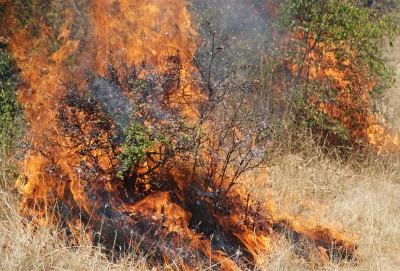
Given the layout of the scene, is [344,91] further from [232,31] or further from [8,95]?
[8,95]

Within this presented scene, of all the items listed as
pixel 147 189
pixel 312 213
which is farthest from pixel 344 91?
pixel 147 189

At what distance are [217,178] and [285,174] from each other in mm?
1741

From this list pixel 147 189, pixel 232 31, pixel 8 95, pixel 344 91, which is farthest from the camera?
pixel 232 31

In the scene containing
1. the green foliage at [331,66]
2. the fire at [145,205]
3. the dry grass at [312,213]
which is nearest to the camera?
the dry grass at [312,213]

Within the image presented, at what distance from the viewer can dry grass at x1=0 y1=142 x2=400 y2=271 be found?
12.6 feet

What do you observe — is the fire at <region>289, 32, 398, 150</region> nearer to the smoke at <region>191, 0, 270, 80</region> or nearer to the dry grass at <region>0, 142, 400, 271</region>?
the dry grass at <region>0, 142, 400, 271</region>

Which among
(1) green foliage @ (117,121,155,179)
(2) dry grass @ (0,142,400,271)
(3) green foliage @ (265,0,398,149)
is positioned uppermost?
(3) green foliage @ (265,0,398,149)

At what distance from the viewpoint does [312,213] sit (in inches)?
209

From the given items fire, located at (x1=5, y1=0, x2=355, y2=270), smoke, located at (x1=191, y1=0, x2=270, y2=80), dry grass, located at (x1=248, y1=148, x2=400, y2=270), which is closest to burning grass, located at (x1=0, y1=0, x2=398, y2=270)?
fire, located at (x1=5, y1=0, x2=355, y2=270)

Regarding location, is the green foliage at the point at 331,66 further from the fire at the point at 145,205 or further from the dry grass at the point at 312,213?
the fire at the point at 145,205

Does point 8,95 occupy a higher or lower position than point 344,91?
lower

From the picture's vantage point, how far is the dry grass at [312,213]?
3834 mm

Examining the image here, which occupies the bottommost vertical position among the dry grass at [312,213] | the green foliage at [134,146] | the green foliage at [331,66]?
the dry grass at [312,213]

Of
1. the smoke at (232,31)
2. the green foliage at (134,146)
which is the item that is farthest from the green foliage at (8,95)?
the smoke at (232,31)
